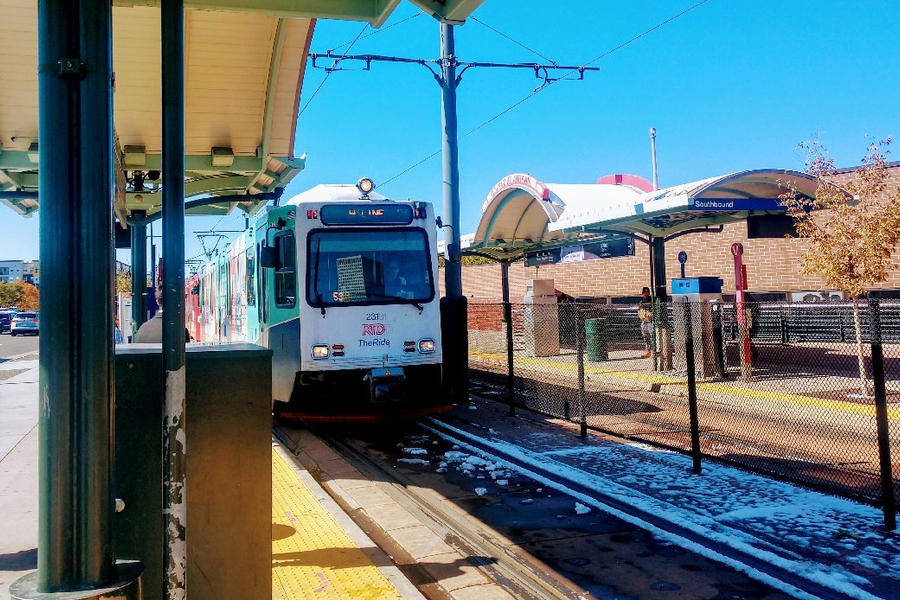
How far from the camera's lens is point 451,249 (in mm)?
13695

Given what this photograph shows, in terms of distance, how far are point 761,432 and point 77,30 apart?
31.6 feet

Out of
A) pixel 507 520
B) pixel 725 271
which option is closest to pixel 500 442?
pixel 507 520

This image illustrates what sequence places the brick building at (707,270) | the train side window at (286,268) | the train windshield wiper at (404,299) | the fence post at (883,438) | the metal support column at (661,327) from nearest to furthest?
the fence post at (883,438) → the train side window at (286,268) → the train windshield wiper at (404,299) → the metal support column at (661,327) → the brick building at (707,270)

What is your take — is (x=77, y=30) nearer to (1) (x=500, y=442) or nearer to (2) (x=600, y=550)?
(2) (x=600, y=550)

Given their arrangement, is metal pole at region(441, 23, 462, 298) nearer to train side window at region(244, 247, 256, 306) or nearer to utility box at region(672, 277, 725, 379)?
train side window at region(244, 247, 256, 306)

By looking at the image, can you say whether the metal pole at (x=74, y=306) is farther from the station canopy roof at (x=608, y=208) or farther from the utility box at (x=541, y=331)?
the utility box at (x=541, y=331)

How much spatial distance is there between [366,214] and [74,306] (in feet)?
26.2

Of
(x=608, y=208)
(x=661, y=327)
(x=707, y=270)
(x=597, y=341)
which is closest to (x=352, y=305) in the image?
(x=661, y=327)

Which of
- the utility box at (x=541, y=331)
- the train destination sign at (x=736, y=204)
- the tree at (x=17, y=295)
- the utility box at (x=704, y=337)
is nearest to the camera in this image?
the train destination sign at (x=736, y=204)

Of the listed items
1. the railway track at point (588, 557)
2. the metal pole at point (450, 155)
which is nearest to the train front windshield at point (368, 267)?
the metal pole at point (450, 155)

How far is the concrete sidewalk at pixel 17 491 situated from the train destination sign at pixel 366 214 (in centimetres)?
448

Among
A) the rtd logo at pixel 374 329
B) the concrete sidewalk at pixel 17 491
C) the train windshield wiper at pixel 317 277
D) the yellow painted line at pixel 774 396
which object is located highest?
the train windshield wiper at pixel 317 277

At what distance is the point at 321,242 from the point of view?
10289 mm

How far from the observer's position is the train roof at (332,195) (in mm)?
10773
